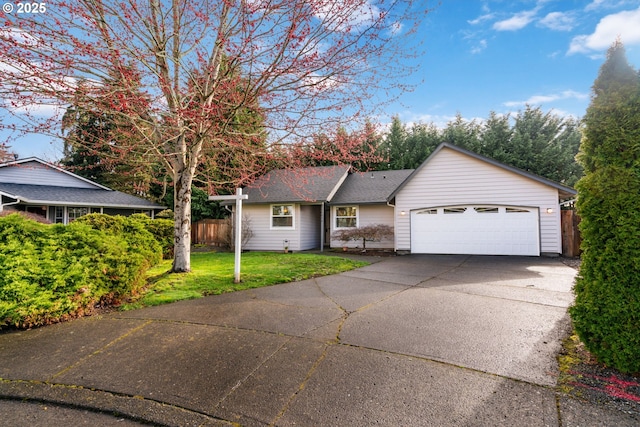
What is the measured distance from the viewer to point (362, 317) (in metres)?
4.76

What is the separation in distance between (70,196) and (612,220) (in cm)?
2354

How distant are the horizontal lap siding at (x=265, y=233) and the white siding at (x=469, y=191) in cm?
514

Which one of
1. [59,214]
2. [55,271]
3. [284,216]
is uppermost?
[59,214]

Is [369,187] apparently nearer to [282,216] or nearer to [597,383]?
[282,216]

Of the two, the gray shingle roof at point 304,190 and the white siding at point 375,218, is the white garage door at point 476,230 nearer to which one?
the white siding at point 375,218

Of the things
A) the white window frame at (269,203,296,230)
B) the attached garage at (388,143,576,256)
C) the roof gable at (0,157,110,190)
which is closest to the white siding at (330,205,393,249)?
the attached garage at (388,143,576,256)

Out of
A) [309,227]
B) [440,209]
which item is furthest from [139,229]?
[440,209]

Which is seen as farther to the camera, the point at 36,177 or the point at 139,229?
→ the point at 36,177

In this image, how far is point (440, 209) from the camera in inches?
541

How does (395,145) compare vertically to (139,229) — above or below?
above

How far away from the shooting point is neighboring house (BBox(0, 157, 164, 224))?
17078mm

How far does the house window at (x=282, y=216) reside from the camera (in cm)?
1619

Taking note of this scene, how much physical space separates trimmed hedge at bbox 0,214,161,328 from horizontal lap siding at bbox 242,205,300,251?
10555 mm

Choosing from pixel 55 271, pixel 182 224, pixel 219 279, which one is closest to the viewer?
pixel 55 271
